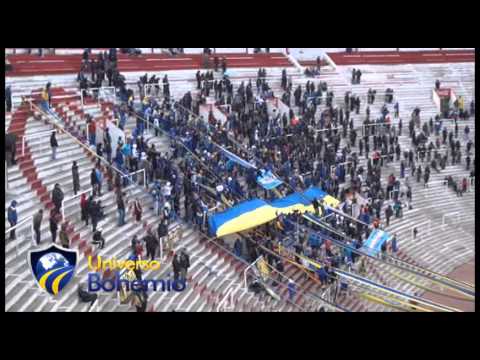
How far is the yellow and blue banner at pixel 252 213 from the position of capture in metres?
20.4

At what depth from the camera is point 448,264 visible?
89.7ft

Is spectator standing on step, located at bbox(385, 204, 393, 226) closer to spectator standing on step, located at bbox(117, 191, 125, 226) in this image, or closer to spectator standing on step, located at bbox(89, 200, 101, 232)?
spectator standing on step, located at bbox(117, 191, 125, 226)

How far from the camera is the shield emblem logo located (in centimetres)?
1549

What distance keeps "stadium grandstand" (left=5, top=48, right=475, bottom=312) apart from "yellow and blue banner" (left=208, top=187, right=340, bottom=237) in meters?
0.06

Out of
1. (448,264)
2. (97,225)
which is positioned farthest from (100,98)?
(448,264)

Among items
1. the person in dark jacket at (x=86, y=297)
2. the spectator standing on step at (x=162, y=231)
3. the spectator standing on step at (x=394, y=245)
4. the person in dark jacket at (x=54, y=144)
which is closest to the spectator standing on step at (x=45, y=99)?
the person in dark jacket at (x=54, y=144)

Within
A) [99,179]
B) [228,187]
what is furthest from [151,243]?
[228,187]

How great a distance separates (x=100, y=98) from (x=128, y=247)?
8.90 m

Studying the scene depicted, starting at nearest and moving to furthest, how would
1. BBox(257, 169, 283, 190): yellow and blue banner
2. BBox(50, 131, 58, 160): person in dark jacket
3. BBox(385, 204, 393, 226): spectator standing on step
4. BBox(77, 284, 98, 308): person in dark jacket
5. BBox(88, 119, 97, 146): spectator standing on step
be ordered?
1. BBox(77, 284, 98, 308): person in dark jacket
2. BBox(50, 131, 58, 160): person in dark jacket
3. BBox(88, 119, 97, 146): spectator standing on step
4. BBox(257, 169, 283, 190): yellow and blue banner
5. BBox(385, 204, 393, 226): spectator standing on step

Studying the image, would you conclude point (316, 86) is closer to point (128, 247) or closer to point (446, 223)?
point (446, 223)

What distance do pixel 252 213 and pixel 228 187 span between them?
2.17 m

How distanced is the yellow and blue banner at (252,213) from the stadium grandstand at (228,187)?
6cm

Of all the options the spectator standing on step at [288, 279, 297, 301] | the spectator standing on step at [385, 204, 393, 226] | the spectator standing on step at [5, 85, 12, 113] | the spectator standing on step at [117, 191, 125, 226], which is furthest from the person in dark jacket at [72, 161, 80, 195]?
the spectator standing on step at [385, 204, 393, 226]

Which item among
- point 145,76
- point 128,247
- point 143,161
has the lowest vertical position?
point 128,247
